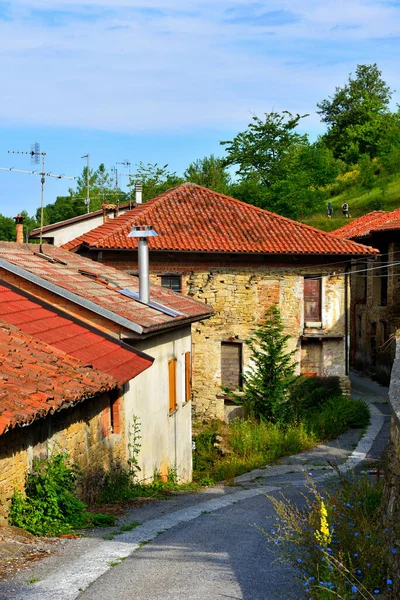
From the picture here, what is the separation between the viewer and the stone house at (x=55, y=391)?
8258mm

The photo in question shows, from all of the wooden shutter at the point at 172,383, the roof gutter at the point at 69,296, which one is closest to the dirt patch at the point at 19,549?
the roof gutter at the point at 69,296

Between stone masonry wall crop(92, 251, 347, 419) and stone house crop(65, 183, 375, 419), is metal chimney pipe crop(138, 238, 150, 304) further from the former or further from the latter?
stone masonry wall crop(92, 251, 347, 419)

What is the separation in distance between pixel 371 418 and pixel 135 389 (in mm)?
13240

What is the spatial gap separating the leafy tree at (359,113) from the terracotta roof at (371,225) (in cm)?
2765

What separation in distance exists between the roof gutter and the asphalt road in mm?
4194

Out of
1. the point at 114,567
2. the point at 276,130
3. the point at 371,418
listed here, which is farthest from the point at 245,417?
the point at 276,130

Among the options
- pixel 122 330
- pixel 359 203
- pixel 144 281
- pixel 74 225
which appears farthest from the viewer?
pixel 359 203

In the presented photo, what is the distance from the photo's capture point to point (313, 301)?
2711 centimetres

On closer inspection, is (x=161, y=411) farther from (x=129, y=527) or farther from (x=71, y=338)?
(x=129, y=527)

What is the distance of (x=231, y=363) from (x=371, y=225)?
13.3 meters

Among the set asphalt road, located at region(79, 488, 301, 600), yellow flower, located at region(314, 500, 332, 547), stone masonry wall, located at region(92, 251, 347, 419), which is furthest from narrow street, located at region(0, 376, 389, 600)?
stone masonry wall, located at region(92, 251, 347, 419)

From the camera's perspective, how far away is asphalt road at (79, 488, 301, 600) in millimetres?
6705

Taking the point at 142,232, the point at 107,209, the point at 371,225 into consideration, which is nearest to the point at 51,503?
the point at 142,232

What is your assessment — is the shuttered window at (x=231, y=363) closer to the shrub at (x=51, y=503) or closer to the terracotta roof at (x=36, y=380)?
the terracotta roof at (x=36, y=380)
